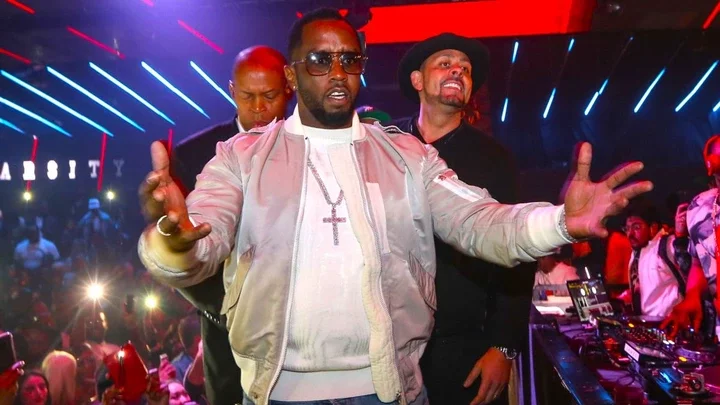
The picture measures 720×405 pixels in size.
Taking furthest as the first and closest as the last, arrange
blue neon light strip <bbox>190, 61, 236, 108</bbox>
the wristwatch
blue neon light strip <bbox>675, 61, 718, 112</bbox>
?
1. blue neon light strip <bbox>675, 61, 718, 112</bbox>
2. blue neon light strip <bbox>190, 61, 236, 108</bbox>
3. the wristwatch

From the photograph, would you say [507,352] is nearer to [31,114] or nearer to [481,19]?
[481,19]

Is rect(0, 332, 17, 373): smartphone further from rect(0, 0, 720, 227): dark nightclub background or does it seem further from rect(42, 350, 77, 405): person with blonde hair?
rect(0, 0, 720, 227): dark nightclub background

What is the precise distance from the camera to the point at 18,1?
719cm

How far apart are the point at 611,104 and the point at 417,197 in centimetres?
1562

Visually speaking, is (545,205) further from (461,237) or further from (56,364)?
(56,364)

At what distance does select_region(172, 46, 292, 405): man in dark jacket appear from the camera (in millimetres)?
2279

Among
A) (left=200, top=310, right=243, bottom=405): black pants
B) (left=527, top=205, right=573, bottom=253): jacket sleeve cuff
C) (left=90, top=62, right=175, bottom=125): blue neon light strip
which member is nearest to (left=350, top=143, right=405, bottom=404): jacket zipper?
(left=527, top=205, right=573, bottom=253): jacket sleeve cuff

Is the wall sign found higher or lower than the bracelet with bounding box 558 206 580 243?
higher

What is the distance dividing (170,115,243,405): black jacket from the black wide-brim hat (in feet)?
3.17

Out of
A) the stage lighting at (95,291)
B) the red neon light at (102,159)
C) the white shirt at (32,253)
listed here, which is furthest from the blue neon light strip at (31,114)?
the stage lighting at (95,291)

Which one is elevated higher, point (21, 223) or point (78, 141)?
point (78, 141)

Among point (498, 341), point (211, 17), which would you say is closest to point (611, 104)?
point (211, 17)

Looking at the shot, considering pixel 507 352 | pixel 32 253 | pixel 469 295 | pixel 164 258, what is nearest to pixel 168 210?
pixel 164 258

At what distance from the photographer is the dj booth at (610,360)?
6.50 ft
